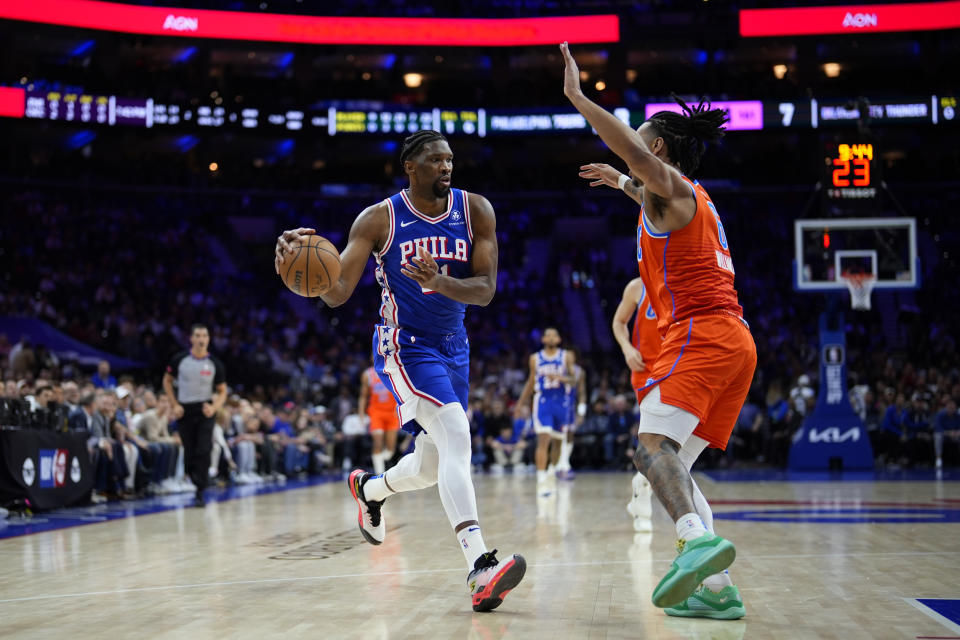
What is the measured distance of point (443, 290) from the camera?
4.82 metres

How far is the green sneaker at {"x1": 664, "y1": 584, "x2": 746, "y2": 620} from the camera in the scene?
428 centimetres

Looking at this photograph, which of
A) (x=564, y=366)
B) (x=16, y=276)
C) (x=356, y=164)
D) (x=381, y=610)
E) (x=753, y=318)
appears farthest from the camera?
(x=356, y=164)

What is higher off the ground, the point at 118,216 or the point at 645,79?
the point at 645,79

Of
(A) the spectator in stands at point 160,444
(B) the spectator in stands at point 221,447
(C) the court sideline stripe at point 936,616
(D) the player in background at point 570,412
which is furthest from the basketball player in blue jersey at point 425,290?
(B) the spectator in stands at point 221,447

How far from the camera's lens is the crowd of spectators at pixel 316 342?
15.8 metres

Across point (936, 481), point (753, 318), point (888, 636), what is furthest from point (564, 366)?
point (753, 318)

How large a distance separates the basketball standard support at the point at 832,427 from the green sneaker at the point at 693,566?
1448 centimetres

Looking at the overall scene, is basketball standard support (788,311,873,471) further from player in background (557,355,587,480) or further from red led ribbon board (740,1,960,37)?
red led ribbon board (740,1,960,37)

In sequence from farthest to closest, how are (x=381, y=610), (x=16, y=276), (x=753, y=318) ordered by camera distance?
(x=753, y=318)
(x=16, y=276)
(x=381, y=610)

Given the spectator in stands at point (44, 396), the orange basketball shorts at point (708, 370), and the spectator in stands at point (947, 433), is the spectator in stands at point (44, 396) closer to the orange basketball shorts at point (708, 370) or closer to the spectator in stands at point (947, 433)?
the orange basketball shorts at point (708, 370)

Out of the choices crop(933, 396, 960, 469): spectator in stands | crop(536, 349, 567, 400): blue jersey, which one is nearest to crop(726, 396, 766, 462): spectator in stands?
crop(933, 396, 960, 469): spectator in stands

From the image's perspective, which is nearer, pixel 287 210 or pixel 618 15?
pixel 618 15

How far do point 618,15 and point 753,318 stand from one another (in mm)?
10455

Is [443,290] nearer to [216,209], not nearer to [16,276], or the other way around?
[16,276]
